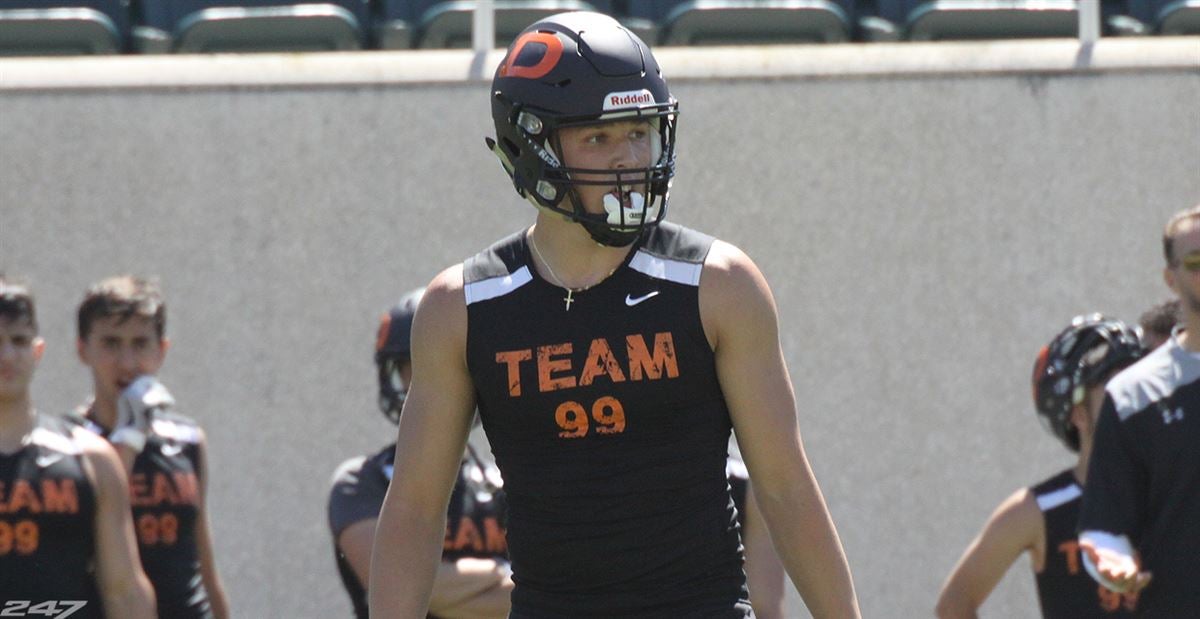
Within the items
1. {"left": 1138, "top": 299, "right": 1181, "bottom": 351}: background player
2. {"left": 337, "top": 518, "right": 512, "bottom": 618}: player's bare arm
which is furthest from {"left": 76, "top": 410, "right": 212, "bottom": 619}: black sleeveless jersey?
{"left": 1138, "top": 299, "right": 1181, "bottom": 351}: background player

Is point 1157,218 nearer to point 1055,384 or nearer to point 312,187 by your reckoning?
point 1055,384

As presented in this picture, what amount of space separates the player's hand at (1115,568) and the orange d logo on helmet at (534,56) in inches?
82.0

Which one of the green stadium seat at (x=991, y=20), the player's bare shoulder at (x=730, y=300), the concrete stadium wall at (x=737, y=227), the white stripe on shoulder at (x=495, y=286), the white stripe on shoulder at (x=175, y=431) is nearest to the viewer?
the player's bare shoulder at (x=730, y=300)

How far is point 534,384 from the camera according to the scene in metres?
2.85

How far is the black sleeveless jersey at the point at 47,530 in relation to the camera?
4.65 metres

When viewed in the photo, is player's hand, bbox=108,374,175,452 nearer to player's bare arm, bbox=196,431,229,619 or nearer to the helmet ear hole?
player's bare arm, bbox=196,431,229,619

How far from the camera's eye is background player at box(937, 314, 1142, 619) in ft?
16.3

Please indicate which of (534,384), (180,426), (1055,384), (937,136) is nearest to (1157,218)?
(937,136)

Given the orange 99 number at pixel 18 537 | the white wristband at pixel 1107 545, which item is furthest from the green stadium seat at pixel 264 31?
the white wristband at pixel 1107 545

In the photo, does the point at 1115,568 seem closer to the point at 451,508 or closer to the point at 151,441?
the point at 451,508

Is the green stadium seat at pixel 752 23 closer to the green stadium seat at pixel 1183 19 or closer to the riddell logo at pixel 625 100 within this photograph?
the green stadium seat at pixel 1183 19

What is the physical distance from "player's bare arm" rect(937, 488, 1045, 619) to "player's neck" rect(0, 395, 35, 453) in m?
2.61

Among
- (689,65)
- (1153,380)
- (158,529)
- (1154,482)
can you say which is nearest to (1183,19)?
(689,65)

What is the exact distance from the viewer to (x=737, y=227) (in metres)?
7.39
